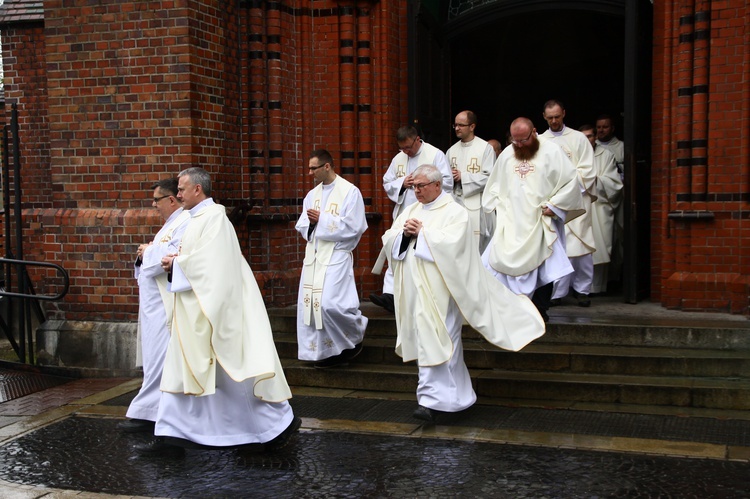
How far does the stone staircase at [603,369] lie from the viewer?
724 cm

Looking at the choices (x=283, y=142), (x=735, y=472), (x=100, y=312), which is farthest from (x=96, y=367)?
(x=735, y=472)

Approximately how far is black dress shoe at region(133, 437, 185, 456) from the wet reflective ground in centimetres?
7

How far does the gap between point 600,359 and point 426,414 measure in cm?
170

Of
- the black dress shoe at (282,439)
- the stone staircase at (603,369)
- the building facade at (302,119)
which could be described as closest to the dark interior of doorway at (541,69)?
the building facade at (302,119)

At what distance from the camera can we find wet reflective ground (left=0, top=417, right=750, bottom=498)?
5477 millimetres

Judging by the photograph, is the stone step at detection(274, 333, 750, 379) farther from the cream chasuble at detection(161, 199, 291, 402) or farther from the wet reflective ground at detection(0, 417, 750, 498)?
the cream chasuble at detection(161, 199, 291, 402)

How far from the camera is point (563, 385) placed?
752cm

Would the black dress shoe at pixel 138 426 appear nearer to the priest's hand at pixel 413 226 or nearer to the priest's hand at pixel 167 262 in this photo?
the priest's hand at pixel 167 262

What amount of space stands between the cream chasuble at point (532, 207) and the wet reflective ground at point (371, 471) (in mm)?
2279

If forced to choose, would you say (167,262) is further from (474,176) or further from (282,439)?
(474,176)

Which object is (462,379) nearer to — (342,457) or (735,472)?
(342,457)

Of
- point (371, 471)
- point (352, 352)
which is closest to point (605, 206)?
point (352, 352)

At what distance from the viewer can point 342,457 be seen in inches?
245

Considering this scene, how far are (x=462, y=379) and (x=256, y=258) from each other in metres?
3.77
